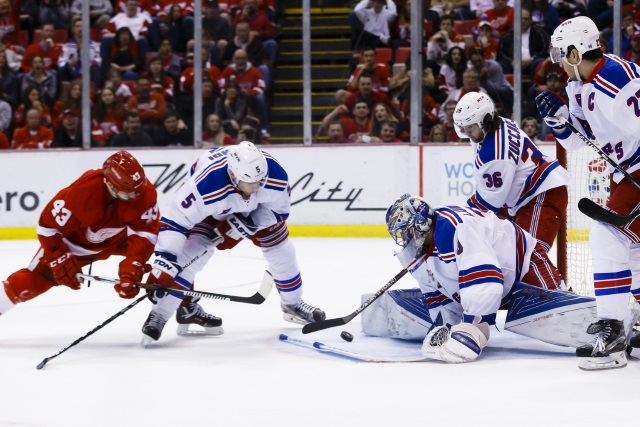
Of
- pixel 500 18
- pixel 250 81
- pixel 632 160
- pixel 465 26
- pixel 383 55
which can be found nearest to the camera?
pixel 632 160

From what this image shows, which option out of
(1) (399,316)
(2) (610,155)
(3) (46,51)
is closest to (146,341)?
(1) (399,316)

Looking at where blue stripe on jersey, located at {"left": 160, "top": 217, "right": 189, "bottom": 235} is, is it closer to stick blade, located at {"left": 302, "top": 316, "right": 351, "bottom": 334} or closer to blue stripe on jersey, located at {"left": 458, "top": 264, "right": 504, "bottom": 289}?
stick blade, located at {"left": 302, "top": 316, "right": 351, "bottom": 334}

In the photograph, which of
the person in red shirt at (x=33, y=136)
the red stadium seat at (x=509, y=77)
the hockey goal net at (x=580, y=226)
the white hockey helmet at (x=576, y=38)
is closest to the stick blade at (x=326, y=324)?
the white hockey helmet at (x=576, y=38)

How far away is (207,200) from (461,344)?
48.7 inches

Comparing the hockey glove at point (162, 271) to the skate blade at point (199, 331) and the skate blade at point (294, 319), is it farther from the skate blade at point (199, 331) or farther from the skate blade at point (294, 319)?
the skate blade at point (294, 319)

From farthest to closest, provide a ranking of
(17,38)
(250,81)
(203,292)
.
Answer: (17,38)
(250,81)
(203,292)

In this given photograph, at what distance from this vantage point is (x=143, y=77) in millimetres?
9141

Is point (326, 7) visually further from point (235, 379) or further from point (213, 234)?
point (235, 379)

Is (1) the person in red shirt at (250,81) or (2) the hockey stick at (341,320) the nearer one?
(2) the hockey stick at (341,320)

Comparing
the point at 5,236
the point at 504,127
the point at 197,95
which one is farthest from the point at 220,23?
the point at 504,127

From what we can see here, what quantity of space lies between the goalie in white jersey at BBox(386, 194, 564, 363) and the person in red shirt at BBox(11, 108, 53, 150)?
18.9 feet

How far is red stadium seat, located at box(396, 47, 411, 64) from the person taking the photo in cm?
864

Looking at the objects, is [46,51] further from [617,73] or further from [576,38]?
[617,73]

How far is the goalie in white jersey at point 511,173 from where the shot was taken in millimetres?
4727
